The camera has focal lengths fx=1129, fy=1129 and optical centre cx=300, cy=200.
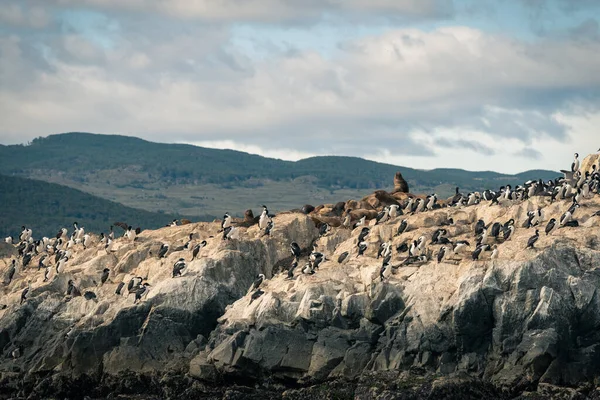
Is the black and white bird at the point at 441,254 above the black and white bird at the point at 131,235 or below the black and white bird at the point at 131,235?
above

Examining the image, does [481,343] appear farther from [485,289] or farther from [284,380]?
[284,380]

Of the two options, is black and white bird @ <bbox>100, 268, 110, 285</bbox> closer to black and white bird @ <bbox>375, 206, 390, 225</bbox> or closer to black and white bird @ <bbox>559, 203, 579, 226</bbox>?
black and white bird @ <bbox>375, 206, 390, 225</bbox>

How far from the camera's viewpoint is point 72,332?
5241 centimetres

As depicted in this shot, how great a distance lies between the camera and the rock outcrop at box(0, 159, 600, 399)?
144ft

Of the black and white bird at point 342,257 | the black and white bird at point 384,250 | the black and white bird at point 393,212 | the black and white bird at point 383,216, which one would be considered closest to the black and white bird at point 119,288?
the black and white bird at point 342,257

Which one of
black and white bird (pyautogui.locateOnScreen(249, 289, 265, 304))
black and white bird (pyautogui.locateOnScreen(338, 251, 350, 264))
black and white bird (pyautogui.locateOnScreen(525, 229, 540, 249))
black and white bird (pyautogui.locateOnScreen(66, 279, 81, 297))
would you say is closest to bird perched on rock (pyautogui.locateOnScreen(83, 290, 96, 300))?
black and white bird (pyautogui.locateOnScreen(66, 279, 81, 297))

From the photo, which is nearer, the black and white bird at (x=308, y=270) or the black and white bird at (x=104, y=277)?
the black and white bird at (x=308, y=270)

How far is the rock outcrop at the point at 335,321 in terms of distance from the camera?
1732 inches

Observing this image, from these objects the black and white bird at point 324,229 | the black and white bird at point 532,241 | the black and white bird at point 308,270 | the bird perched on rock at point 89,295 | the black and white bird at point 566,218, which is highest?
the black and white bird at point 566,218

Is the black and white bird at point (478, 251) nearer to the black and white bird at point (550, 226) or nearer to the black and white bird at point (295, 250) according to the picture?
the black and white bird at point (550, 226)

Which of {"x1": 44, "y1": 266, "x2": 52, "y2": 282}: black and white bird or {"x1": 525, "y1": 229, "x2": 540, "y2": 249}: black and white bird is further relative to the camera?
{"x1": 44, "y1": 266, "x2": 52, "y2": 282}: black and white bird

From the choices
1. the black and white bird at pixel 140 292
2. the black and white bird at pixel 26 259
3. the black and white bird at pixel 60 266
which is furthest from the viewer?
the black and white bird at pixel 26 259

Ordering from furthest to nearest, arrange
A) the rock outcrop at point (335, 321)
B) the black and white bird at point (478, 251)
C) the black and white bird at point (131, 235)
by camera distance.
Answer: the black and white bird at point (131, 235) < the black and white bird at point (478, 251) < the rock outcrop at point (335, 321)

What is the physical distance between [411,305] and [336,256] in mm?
7213
